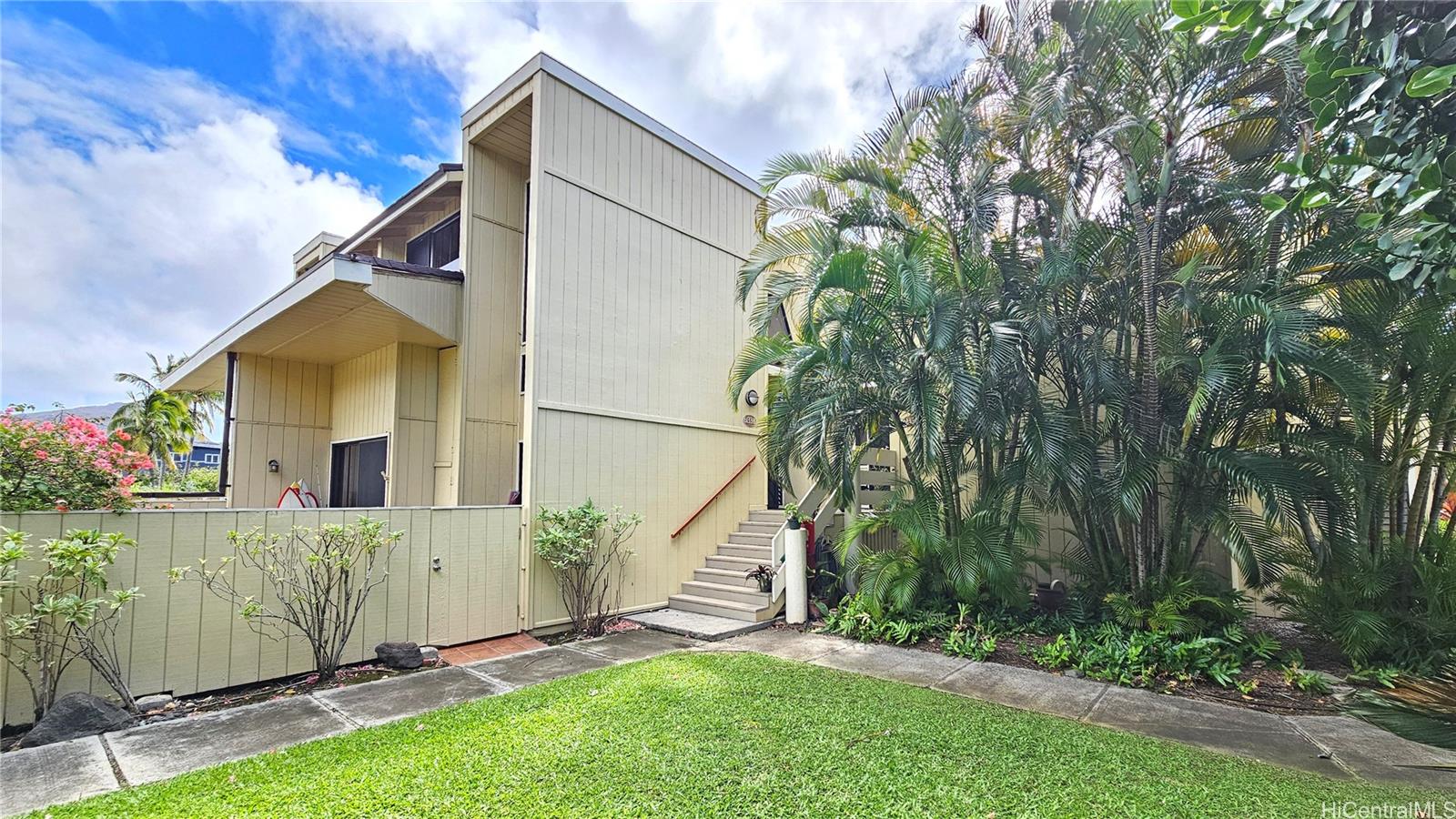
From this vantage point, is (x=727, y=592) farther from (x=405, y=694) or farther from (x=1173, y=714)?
(x=1173, y=714)

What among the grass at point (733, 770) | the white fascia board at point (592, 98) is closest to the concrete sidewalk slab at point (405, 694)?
the grass at point (733, 770)

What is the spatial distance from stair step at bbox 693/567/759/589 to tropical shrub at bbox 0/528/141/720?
18.8 ft

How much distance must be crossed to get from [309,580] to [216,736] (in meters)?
1.58

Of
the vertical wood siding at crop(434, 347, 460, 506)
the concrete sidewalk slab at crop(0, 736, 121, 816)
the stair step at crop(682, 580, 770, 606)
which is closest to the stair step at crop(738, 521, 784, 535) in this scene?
the stair step at crop(682, 580, 770, 606)

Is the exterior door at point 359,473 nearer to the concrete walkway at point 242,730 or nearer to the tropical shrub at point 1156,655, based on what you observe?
the concrete walkway at point 242,730

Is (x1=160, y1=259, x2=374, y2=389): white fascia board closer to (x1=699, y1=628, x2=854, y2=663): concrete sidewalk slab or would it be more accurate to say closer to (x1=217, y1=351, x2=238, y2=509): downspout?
(x1=217, y1=351, x2=238, y2=509): downspout

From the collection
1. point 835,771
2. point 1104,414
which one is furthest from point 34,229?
point 1104,414

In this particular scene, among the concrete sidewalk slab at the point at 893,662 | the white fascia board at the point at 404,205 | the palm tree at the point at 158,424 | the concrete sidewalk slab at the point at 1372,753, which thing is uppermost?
the white fascia board at the point at 404,205

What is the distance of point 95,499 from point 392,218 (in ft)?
20.5

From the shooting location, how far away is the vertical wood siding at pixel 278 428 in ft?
30.0

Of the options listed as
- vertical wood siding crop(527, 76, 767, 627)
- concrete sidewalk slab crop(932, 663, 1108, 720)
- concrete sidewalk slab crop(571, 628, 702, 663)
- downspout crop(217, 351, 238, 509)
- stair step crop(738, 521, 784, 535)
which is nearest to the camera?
concrete sidewalk slab crop(932, 663, 1108, 720)

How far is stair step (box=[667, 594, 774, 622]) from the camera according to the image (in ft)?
25.2

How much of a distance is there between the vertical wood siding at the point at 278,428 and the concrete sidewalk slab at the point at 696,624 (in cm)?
575

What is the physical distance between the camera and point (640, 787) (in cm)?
329
